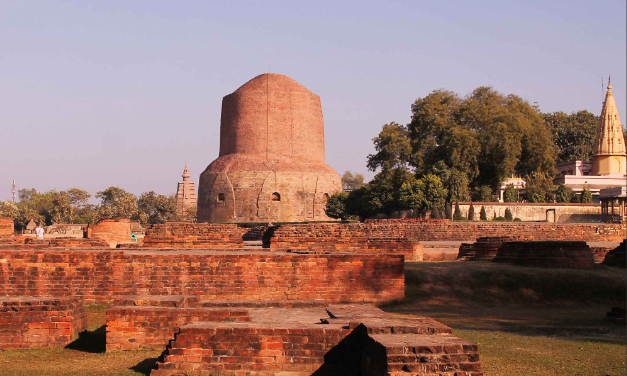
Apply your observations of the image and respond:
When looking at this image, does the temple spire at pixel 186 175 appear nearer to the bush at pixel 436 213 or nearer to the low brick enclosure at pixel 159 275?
the bush at pixel 436 213

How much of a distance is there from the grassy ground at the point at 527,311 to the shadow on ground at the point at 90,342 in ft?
9.78

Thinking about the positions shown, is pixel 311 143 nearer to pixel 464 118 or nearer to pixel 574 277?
pixel 464 118

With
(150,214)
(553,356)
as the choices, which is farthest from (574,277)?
(150,214)

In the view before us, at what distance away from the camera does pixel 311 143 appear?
135 feet

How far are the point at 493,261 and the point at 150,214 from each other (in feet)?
163

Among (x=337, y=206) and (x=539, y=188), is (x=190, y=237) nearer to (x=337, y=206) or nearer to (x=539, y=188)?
(x=337, y=206)

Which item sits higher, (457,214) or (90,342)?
(457,214)

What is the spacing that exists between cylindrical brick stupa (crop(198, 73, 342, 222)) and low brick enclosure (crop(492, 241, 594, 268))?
90.3ft

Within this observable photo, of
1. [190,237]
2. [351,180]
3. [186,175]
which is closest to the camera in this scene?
[190,237]

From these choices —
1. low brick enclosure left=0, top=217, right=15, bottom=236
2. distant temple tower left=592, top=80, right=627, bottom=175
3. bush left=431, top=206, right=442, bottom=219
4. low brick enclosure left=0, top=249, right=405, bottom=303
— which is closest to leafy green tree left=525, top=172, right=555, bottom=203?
bush left=431, top=206, right=442, bottom=219

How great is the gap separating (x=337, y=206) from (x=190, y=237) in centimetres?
2292

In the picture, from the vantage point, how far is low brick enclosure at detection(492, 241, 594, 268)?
432 inches

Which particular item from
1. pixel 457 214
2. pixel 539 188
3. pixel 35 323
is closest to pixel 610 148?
pixel 539 188

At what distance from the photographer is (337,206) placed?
35.3m
